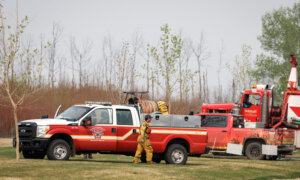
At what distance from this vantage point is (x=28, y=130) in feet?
55.9

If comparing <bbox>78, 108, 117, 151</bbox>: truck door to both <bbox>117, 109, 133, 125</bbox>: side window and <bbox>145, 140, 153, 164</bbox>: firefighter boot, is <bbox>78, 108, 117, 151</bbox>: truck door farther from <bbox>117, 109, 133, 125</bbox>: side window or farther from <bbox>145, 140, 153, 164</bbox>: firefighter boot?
<bbox>145, 140, 153, 164</bbox>: firefighter boot

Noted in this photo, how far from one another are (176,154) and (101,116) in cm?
304

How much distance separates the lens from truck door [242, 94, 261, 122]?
26.0 meters

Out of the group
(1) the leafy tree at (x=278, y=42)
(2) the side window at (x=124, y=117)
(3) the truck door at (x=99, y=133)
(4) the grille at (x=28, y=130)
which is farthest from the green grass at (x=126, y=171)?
(1) the leafy tree at (x=278, y=42)

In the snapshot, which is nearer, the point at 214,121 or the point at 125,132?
the point at 125,132

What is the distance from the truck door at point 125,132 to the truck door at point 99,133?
0.65ft

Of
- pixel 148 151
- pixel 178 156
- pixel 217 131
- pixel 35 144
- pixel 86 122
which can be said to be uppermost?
pixel 86 122

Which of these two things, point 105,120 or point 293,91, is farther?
point 293,91

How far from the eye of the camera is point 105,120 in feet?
58.5

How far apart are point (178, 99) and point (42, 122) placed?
2966cm

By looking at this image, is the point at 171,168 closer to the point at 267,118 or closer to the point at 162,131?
the point at 162,131

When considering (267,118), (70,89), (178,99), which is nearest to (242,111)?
(267,118)

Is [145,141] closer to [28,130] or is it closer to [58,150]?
[58,150]

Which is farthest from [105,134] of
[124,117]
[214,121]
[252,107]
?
[252,107]
